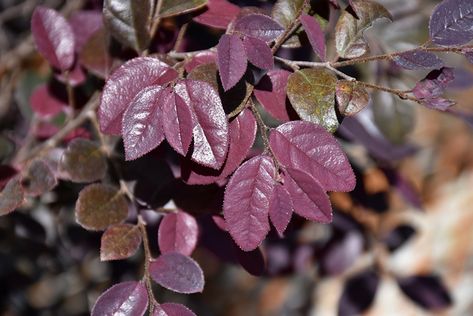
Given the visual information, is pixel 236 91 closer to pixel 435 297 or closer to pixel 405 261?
pixel 435 297

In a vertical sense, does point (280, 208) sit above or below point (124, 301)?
above

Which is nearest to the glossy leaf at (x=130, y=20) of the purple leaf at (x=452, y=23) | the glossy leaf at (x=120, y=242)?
the glossy leaf at (x=120, y=242)

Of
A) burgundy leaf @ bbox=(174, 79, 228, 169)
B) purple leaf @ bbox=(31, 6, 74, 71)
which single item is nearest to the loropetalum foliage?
burgundy leaf @ bbox=(174, 79, 228, 169)

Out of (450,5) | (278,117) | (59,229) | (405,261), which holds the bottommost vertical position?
(405,261)

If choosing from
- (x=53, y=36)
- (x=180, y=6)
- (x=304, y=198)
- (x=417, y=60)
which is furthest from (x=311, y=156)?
(x=53, y=36)

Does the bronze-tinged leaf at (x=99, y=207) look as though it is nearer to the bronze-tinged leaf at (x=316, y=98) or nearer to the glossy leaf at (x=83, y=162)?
the glossy leaf at (x=83, y=162)

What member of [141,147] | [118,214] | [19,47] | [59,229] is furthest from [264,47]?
[19,47]

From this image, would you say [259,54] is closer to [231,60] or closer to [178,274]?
[231,60]
